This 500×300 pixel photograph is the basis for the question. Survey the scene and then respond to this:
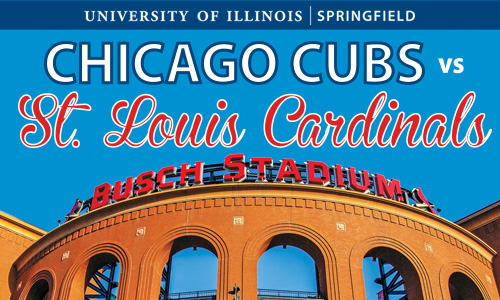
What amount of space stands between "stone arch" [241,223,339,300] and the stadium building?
0.20 ft

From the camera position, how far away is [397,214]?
35.8m

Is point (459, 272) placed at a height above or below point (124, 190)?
below

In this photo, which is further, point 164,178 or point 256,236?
point 164,178

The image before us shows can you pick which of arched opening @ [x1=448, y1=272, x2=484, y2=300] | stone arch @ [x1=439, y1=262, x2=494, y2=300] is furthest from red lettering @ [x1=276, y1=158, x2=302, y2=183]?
arched opening @ [x1=448, y1=272, x2=484, y2=300]

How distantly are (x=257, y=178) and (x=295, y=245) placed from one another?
5.14 meters

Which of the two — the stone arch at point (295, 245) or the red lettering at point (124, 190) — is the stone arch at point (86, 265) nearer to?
the red lettering at point (124, 190)

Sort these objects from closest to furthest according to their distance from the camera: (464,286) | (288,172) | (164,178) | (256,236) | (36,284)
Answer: (256,236) < (288,172) < (464,286) < (36,284) < (164,178)

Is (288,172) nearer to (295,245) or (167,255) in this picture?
(295,245)

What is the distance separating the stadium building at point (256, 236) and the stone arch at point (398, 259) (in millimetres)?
64

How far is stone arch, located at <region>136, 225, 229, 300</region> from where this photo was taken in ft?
105

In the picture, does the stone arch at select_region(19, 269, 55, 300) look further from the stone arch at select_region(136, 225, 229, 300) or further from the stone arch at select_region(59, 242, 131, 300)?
the stone arch at select_region(136, 225, 229, 300)

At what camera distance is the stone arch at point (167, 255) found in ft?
105

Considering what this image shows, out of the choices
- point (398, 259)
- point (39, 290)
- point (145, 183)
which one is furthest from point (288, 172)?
point (39, 290)

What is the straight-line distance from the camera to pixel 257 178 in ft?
120
